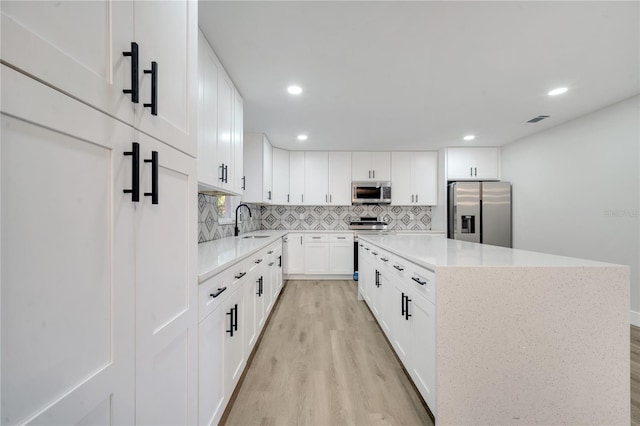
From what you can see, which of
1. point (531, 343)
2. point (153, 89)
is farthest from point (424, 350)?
point (153, 89)

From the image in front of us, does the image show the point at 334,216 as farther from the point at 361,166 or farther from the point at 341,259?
the point at 361,166

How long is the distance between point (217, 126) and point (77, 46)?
155 cm

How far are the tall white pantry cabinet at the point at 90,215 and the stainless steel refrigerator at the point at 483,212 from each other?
4.54 metres

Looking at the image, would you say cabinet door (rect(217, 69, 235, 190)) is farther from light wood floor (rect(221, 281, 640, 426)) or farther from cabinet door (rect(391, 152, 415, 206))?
cabinet door (rect(391, 152, 415, 206))

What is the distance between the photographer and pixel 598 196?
303 cm

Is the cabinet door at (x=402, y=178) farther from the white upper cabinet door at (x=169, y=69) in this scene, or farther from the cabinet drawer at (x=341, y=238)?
the white upper cabinet door at (x=169, y=69)

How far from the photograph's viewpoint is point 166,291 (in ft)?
2.76

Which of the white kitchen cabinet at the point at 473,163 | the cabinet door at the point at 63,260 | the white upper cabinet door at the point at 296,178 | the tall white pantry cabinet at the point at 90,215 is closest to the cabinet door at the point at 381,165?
the white kitchen cabinet at the point at 473,163

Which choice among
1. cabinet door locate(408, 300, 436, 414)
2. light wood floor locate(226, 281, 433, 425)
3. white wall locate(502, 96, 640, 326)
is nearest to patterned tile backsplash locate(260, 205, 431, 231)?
white wall locate(502, 96, 640, 326)

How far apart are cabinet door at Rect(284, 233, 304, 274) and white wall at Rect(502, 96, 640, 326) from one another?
361cm

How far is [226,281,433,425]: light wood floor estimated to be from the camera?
148 centimetres

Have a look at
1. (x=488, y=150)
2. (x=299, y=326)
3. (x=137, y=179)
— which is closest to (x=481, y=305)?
(x=137, y=179)

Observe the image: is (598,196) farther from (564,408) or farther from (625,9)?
(564,408)

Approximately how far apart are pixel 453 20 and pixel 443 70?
595 mm
